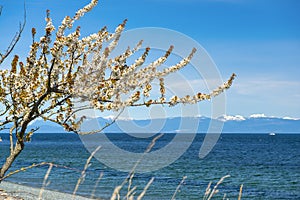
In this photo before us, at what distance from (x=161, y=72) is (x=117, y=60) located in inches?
32.1

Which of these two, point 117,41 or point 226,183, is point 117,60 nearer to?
point 117,41

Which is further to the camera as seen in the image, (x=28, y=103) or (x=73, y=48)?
(x=28, y=103)

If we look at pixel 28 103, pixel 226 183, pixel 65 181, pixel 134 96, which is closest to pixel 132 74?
Answer: pixel 134 96

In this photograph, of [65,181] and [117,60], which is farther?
[65,181]

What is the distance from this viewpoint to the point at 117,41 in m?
8.20

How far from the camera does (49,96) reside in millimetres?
8500

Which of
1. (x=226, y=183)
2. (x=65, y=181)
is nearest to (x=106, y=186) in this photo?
(x=65, y=181)

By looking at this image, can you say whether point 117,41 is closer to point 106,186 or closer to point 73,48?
point 73,48

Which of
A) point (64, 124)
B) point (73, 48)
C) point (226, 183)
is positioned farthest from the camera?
point (226, 183)

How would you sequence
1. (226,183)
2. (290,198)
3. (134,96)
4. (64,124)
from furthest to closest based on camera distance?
(226,183)
(290,198)
(64,124)
(134,96)

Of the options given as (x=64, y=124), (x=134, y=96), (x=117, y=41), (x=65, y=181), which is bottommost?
(x=65, y=181)

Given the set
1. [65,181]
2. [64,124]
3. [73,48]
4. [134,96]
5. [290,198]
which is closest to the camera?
[134,96]

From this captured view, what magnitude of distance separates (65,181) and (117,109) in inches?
1278

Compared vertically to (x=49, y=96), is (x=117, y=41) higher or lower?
higher
